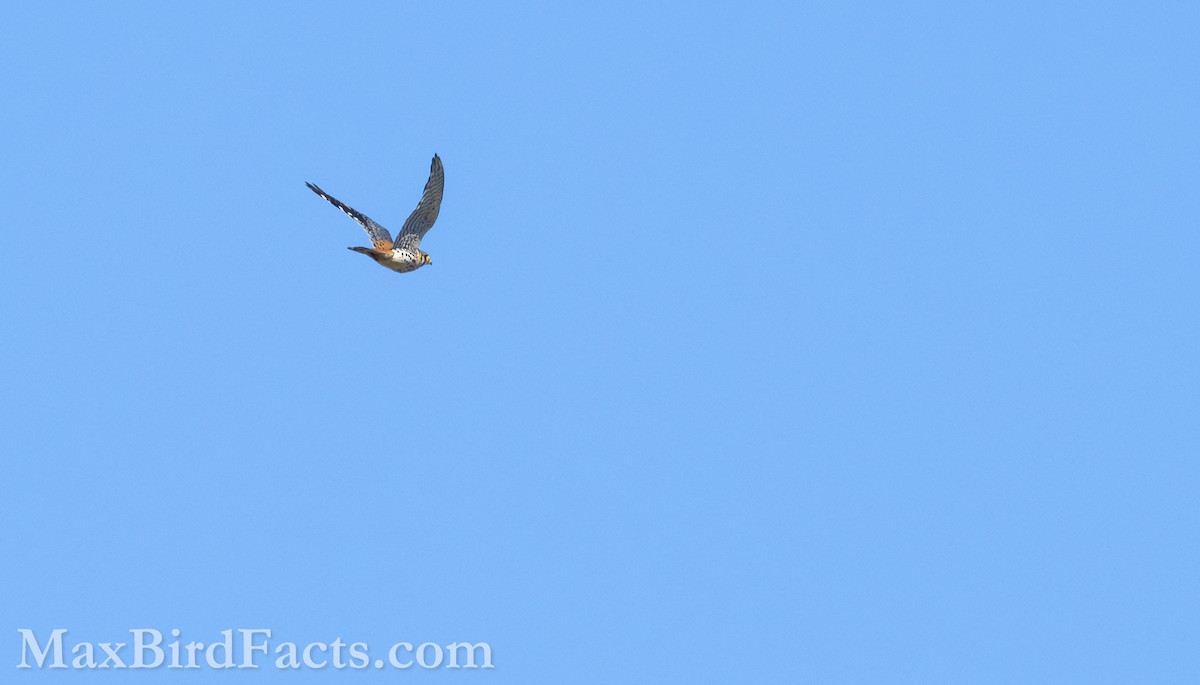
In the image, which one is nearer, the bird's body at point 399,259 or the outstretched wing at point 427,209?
the bird's body at point 399,259

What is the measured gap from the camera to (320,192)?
53.3 meters

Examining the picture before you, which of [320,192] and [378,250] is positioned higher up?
[320,192]

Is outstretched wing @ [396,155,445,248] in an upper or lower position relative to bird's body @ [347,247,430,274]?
upper

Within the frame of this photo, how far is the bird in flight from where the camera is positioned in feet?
166

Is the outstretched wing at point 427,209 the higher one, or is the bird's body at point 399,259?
the outstretched wing at point 427,209

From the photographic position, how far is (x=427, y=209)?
169 feet

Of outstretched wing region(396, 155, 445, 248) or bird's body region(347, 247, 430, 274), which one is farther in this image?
outstretched wing region(396, 155, 445, 248)

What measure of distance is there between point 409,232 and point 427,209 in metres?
0.66

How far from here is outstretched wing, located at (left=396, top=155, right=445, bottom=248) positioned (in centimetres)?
5144

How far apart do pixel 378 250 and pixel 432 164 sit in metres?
2.85

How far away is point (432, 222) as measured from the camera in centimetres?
5172

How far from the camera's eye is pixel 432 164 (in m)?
52.0

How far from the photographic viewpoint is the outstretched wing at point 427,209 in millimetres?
51438

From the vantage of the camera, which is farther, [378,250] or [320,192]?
[320,192]
